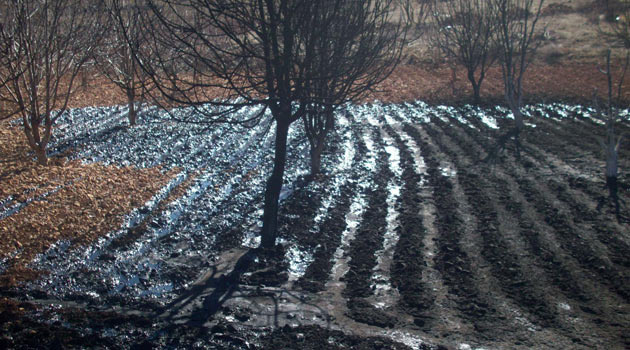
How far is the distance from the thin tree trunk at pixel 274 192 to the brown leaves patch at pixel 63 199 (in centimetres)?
218

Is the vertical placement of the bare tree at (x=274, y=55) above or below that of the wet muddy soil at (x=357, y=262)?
above

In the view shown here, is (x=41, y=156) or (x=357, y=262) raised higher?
(x=41, y=156)

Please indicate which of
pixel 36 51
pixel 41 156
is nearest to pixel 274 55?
pixel 36 51

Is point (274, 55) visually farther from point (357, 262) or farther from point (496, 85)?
point (496, 85)

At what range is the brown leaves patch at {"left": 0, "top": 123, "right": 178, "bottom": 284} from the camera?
6008 mm

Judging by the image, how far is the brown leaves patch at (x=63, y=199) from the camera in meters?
6.01

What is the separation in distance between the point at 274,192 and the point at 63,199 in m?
3.47

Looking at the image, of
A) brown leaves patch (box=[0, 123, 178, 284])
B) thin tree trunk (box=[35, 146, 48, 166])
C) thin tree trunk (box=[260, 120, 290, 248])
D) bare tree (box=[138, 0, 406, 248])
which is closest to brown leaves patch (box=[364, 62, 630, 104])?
brown leaves patch (box=[0, 123, 178, 284])

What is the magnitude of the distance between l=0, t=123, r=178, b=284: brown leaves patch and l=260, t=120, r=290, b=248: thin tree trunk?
2.18 metres

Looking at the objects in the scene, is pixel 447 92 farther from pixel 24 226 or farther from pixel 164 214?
pixel 24 226

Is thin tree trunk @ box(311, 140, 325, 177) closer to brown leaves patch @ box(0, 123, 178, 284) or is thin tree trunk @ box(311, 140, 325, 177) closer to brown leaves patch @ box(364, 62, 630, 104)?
brown leaves patch @ box(0, 123, 178, 284)

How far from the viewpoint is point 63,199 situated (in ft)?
23.8

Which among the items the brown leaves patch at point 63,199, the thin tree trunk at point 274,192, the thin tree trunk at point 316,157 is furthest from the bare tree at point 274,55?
the thin tree trunk at point 316,157

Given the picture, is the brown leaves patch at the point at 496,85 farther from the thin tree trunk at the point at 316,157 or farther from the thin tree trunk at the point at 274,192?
the thin tree trunk at the point at 274,192
